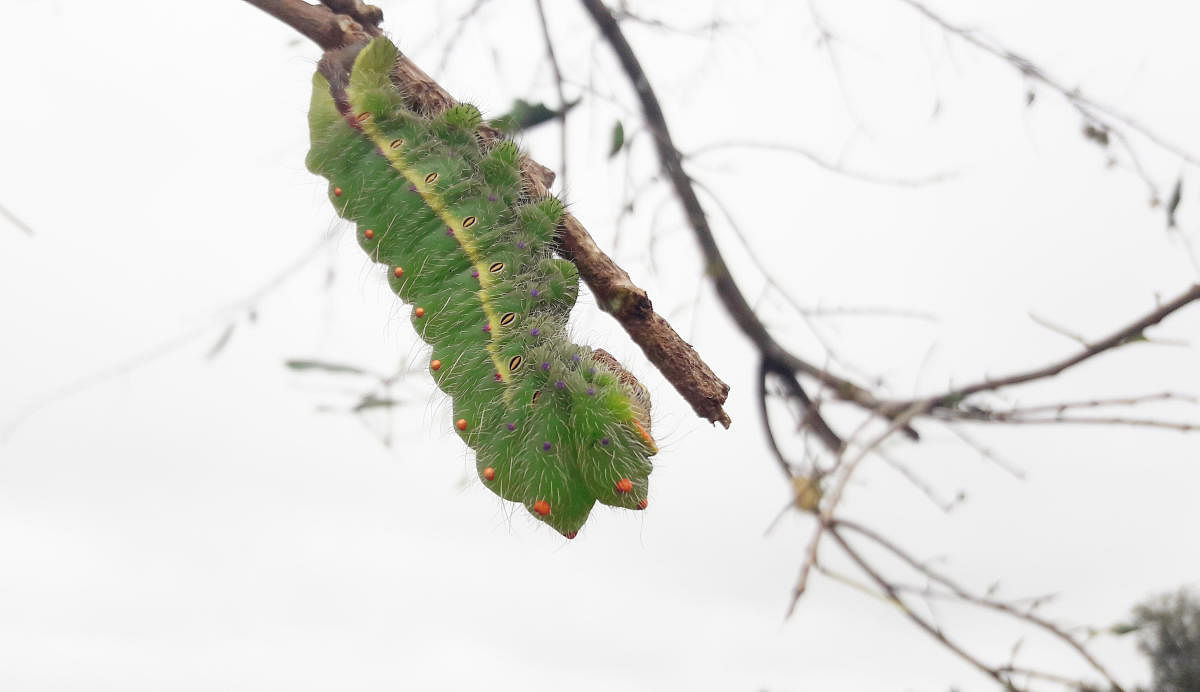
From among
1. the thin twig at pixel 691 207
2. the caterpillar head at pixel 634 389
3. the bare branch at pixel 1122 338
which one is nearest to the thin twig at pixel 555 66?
the thin twig at pixel 691 207

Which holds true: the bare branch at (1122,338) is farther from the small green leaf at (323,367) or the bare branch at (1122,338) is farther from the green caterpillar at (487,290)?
the small green leaf at (323,367)

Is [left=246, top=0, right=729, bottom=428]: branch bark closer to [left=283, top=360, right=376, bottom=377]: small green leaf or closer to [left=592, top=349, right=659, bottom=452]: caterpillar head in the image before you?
[left=592, top=349, right=659, bottom=452]: caterpillar head

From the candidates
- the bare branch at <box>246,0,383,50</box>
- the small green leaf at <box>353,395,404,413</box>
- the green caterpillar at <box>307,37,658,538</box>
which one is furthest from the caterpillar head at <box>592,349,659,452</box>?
the bare branch at <box>246,0,383,50</box>

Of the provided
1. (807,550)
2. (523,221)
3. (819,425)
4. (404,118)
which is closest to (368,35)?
(404,118)

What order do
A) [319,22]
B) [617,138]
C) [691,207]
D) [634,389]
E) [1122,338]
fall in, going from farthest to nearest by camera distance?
[691,207] → [617,138] → [319,22] → [634,389] → [1122,338]

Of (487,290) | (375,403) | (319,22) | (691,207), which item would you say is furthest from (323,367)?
(691,207)

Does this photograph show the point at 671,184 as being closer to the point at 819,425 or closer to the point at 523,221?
the point at 523,221

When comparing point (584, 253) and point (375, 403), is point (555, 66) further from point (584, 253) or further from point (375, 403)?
point (375, 403)

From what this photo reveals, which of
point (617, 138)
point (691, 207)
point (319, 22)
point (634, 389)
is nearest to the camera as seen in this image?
point (634, 389)
